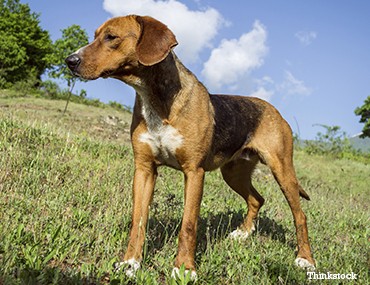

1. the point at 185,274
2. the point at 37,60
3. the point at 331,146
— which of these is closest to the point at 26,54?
the point at 37,60

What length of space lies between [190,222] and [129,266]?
2.33 feet

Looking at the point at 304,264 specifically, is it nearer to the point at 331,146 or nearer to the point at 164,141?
the point at 164,141

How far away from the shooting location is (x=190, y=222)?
3.84 meters

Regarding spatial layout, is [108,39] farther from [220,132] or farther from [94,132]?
[94,132]

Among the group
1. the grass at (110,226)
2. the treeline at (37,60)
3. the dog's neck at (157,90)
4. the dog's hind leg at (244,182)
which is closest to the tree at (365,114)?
the treeline at (37,60)

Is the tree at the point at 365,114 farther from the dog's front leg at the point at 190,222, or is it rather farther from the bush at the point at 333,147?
the dog's front leg at the point at 190,222

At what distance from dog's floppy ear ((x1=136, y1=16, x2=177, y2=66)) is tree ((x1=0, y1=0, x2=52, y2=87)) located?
127ft

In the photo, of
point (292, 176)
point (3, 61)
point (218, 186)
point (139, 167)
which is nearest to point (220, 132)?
point (139, 167)

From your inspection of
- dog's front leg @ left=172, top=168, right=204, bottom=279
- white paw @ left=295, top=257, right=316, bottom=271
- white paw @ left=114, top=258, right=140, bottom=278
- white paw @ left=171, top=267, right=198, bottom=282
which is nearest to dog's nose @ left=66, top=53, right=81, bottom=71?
dog's front leg @ left=172, top=168, right=204, bottom=279

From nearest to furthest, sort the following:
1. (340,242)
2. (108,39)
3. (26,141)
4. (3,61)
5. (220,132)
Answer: (108,39) → (220,132) → (340,242) → (26,141) → (3,61)

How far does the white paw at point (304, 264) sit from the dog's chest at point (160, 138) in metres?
1.95

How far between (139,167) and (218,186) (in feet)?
15.2

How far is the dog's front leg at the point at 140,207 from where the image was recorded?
392 centimetres

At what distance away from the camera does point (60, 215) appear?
470cm
